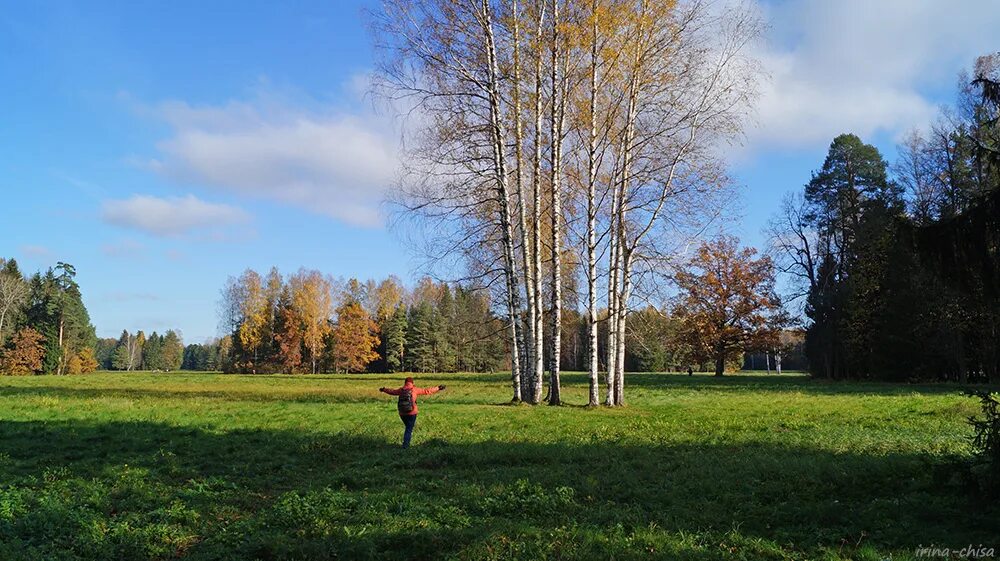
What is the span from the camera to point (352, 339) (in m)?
89.9

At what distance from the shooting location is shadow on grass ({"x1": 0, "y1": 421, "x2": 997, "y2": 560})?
6117mm

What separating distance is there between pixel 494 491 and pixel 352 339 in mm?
84571

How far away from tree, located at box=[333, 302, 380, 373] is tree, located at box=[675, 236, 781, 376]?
50.4 metres

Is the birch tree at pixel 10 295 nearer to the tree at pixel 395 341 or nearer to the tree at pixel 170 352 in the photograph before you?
the tree at pixel 395 341

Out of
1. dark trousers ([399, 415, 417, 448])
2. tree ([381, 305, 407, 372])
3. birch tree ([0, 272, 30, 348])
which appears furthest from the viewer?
tree ([381, 305, 407, 372])

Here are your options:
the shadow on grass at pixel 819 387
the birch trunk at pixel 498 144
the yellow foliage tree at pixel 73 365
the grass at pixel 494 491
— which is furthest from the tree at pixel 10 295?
the birch trunk at pixel 498 144

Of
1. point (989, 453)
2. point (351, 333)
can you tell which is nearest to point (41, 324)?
point (351, 333)

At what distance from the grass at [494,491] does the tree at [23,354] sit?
74.1m

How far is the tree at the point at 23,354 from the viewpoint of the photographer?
243ft

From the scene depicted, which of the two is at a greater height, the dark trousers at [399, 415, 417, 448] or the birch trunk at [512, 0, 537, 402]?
the birch trunk at [512, 0, 537, 402]

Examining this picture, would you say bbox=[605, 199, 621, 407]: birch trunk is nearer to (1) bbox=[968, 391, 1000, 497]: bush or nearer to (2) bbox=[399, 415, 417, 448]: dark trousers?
(2) bbox=[399, 415, 417, 448]: dark trousers

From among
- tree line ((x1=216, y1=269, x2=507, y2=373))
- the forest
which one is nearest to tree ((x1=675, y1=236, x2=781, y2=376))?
the forest

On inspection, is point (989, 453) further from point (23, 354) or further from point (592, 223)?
point (23, 354)

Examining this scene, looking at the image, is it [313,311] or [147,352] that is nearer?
[313,311]
